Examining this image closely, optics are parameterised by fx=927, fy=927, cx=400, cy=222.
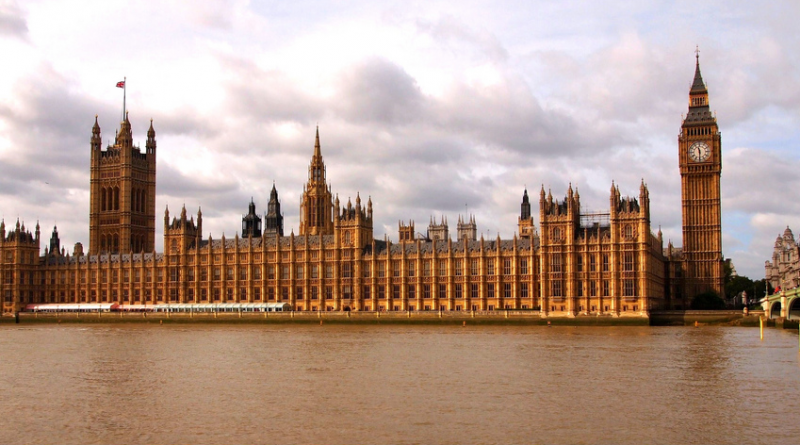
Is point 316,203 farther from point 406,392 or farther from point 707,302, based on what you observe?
point 406,392

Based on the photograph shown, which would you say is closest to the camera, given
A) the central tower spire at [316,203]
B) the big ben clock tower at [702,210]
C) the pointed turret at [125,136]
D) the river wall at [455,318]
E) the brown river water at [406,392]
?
the brown river water at [406,392]

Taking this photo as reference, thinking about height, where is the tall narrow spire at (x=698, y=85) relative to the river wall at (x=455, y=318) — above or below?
above

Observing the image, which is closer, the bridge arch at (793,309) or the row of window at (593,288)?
the bridge arch at (793,309)

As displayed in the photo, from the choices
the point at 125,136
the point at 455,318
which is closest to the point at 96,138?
the point at 125,136

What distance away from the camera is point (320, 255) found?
114 m

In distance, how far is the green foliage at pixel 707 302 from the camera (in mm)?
103875

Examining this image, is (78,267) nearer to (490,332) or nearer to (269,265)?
(269,265)

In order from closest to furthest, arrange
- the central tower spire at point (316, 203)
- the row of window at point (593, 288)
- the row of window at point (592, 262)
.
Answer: the row of window at point (593, 288), the row of window at point (592, 262), the central tower spire at point (316, 203)

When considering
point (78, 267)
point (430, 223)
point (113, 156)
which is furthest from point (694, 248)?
point (113, 156)

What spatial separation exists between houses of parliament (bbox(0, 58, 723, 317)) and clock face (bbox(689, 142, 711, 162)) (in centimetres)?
15

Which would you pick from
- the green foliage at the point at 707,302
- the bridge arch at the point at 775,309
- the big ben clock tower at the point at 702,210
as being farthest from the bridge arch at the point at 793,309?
the big ben clock tower at the point at 702,210

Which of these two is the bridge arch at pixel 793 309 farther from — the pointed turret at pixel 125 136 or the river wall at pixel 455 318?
the pointed turret at pixel 125 136

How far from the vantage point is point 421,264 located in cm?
10825

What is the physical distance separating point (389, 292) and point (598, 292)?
25.3m
